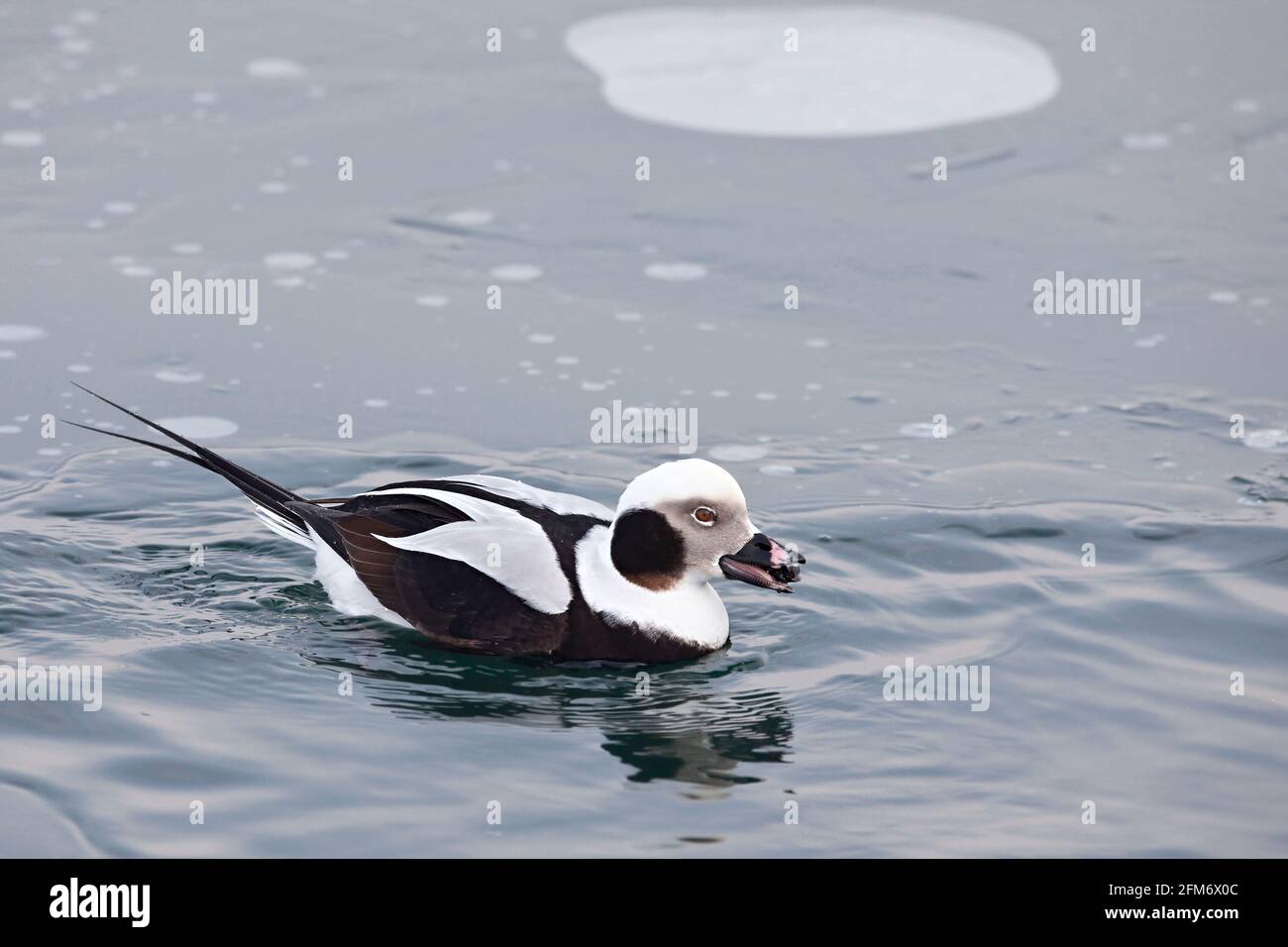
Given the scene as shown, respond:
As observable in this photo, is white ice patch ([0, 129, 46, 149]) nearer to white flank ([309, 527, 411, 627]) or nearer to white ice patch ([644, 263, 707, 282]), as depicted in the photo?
white ice patch ([644, 263, 707, 282])

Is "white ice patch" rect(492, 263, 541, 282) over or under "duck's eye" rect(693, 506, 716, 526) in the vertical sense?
over

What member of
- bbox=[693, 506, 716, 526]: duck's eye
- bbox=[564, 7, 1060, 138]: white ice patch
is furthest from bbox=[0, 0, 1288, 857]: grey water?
bbox=[693, 506, 716, 526]: duck's eye

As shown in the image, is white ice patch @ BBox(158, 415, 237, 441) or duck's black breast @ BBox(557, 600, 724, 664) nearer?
duck's black breast @ BBox(557, 600, 724, 664)

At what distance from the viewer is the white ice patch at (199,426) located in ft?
32.9

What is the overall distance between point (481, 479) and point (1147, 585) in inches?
121

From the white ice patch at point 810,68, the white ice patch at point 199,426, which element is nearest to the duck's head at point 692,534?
the white ice patch at point 199,426

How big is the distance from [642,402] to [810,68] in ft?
18.5

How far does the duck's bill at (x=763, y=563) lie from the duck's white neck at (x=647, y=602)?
0.21 m

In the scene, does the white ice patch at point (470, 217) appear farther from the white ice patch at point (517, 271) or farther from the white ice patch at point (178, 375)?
the white ice patch at point (178, 375)

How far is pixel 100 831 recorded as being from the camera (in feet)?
20.7

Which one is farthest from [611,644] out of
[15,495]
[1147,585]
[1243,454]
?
[1243,454]

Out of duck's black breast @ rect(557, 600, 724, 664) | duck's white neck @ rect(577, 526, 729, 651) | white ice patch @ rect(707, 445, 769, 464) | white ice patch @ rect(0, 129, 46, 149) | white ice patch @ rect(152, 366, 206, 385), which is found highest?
white ice patch @ rect(0, 129, 46, 149)

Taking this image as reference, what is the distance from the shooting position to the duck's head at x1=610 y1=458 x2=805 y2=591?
7.61m

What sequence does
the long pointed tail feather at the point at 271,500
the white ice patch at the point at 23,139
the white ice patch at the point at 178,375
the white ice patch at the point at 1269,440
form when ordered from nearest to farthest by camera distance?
the long pointed tail feather at the point at 271,500
the white ice patch at the point at 1269,440
the white ice patch at the point at 178,375
the white ice patch at the point at 23,139
